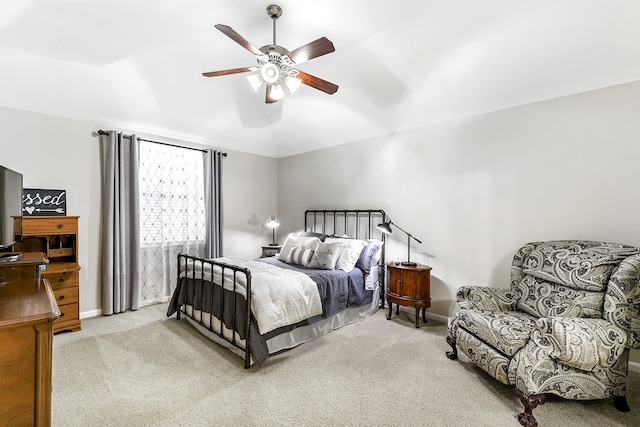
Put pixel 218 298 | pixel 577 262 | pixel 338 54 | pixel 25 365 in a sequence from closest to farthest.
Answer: pixel 25 365 → pixel 577 262 → pixel 218 298 → pixel 338 54

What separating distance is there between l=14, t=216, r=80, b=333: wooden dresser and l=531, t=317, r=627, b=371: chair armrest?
4.58 m

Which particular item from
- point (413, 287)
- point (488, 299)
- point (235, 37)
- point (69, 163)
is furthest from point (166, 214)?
point (488, 299)

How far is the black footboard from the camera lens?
8.55 ft

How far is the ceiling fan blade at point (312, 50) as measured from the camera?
6.78 ft

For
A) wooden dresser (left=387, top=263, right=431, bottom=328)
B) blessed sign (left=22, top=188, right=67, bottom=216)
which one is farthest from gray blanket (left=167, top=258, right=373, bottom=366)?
blessed sign (left=22, top=188, right=67, bottom=216)

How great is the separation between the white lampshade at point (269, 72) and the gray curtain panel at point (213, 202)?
2.85 meters

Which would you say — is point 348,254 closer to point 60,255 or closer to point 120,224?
point 120,224

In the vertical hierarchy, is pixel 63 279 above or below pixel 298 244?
below

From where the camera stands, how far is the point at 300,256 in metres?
3.95

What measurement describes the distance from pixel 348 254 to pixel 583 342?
2.32m

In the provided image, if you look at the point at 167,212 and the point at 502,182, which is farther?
the point at 167,212

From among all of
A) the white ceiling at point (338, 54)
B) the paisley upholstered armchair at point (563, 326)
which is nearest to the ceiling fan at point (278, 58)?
the white ceiling at point (338, 54)

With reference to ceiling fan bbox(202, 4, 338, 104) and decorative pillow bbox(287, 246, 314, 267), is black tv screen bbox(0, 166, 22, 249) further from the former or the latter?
decorative pillow bbox(287, 246, 314, 267)

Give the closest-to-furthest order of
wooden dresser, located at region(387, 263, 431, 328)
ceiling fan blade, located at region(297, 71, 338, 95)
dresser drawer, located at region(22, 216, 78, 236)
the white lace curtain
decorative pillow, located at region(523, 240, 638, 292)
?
decorative pillow, located at region(523, 240, 638, 292), ceiling fan blade, located at region(297, 71, 338, 95), dresser drawer, located at region(22, 216, 78, 236), wooden dresser, located at region(387, 263, 431, 328), the white lace curtain
